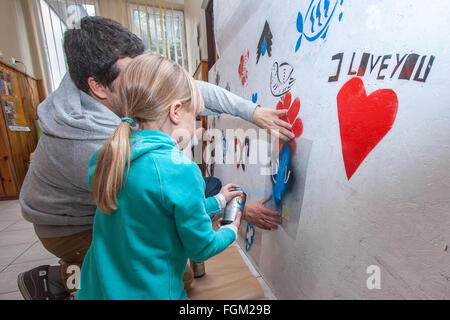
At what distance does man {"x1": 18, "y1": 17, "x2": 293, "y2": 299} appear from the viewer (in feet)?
2.15

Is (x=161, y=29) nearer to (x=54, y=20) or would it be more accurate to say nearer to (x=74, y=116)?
(x=54, y=20)

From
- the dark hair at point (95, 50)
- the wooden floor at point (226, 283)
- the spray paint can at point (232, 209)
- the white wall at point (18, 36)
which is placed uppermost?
the white wall at point (18, 36)

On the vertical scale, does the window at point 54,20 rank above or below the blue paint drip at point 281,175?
above

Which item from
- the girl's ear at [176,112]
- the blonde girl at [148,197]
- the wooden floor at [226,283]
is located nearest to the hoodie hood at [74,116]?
the blonde girl at [148,197]

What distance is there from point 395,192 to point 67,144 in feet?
2.80

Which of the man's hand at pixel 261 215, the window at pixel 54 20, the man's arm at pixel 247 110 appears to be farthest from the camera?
the window at pixel 54 20

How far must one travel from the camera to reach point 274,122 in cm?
76

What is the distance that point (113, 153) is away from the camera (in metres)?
0.44

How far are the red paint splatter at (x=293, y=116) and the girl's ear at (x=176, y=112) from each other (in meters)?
0.37

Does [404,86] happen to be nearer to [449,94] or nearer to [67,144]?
[449,94]

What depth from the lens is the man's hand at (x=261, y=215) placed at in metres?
Result: 0.85

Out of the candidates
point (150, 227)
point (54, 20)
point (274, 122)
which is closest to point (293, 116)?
point (274, 122)

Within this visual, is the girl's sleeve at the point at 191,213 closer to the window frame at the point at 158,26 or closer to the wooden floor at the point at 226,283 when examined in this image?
the wooden floor at the point at 226,283
